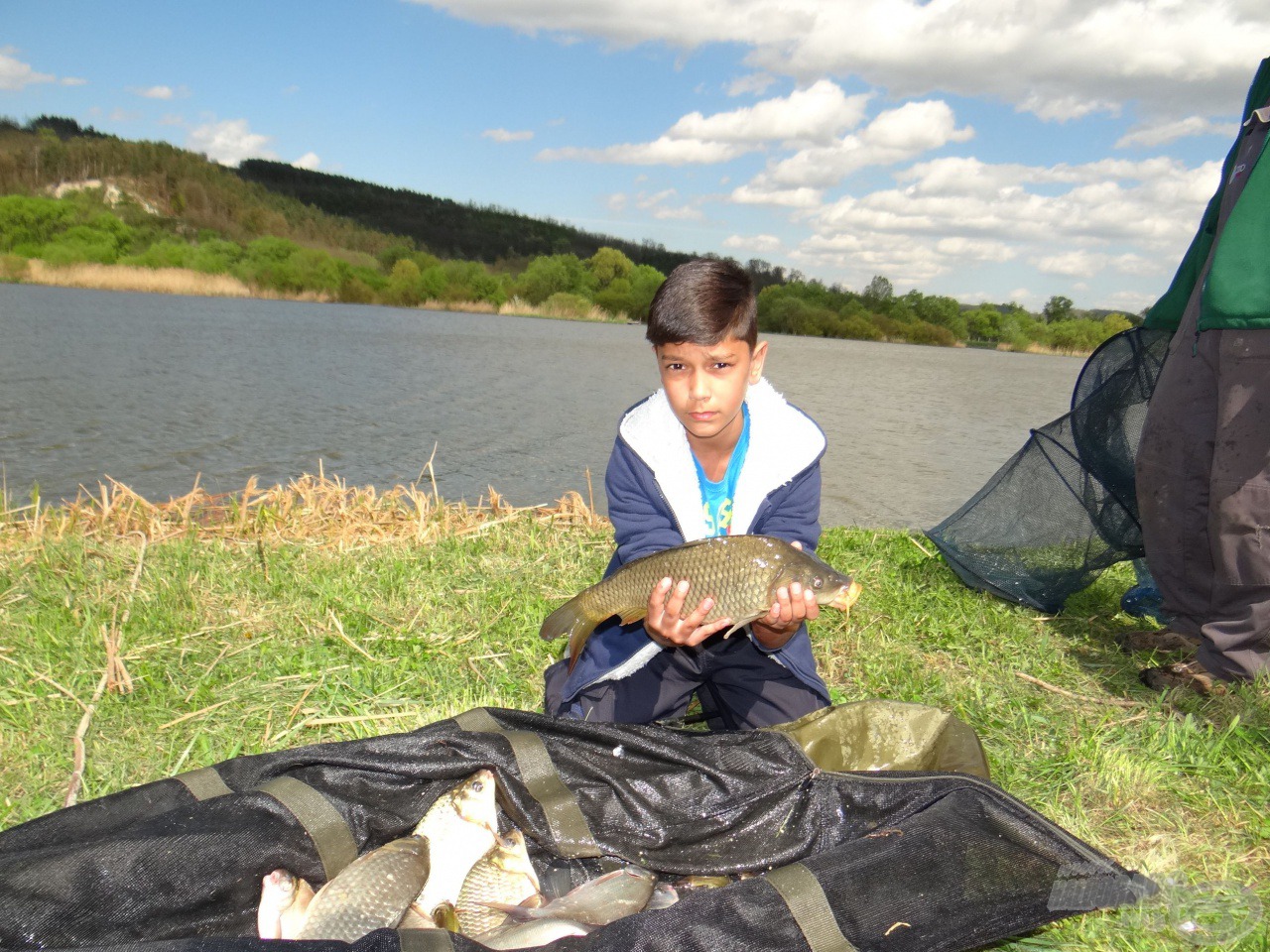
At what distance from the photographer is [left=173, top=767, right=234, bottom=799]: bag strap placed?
Answer: 185 cm

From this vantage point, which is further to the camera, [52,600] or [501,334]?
[501,334]

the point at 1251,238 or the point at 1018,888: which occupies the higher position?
the point at 1251,238

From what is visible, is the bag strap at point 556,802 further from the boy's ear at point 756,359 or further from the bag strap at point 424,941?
the boy's ear at point 756,359

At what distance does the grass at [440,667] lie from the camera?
219 centimetres

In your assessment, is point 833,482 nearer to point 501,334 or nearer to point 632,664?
point 632,664

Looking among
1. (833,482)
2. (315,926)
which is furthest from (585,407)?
(315,926)

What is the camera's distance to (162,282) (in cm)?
4100

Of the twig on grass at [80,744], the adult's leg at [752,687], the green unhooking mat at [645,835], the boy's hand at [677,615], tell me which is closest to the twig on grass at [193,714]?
the twig on grass at [80,744]

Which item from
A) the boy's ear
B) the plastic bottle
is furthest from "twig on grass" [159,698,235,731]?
the plastic bottle

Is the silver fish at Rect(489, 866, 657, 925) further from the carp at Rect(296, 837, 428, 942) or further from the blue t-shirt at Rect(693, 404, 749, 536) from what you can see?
the blue t-shirt at Rect(693, 404, 749, 536)

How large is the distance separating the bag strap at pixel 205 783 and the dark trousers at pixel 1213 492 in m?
2.79

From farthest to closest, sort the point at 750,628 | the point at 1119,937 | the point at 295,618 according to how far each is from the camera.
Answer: the point at 295,618
the point at 750,628
the point at 1119,937

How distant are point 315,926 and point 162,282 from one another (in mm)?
45521

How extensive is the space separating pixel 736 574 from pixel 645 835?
67 centimetres
